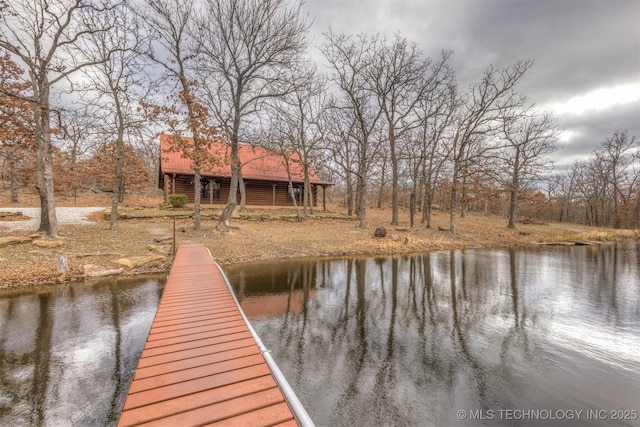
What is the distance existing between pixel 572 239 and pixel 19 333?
102ft

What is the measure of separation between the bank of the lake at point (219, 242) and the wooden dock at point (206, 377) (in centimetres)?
671

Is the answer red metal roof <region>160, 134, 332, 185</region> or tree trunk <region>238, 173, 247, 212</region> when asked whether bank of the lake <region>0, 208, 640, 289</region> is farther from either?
red metal roof <region>160, 134, 332, 185</region>

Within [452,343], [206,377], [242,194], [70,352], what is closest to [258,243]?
[70,352]

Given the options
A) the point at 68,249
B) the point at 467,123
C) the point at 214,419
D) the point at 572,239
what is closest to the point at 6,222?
the point at 68,249

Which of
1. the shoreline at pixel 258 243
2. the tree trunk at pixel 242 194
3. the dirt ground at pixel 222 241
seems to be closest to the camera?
the shoreline at pixel 258 243

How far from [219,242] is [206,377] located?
38.2 feet

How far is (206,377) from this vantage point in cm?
325

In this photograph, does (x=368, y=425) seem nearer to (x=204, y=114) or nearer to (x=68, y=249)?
(x=68, y=249)

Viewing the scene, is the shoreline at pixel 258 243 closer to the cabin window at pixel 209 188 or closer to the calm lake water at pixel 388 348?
the calm lake water at pixel 388 348

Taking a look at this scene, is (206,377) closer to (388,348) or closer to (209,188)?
(388,348)

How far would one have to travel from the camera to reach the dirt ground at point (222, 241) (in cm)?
961

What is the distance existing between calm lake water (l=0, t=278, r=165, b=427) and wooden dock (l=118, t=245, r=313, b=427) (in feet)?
3.04

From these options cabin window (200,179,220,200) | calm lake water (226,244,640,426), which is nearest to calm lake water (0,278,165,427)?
calm lake water (226,244,640,426)

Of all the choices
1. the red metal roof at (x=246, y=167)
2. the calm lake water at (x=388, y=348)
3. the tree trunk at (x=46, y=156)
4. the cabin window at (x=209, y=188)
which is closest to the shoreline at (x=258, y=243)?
the tree trunk at (x=46, y=156)
